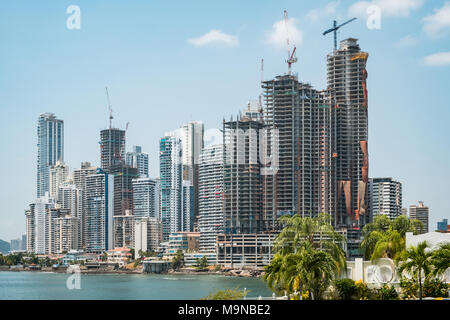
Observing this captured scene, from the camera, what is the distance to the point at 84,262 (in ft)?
410

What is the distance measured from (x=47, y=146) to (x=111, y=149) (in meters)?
14.5

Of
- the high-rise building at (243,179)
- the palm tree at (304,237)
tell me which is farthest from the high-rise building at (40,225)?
the palm tree at (304,237)

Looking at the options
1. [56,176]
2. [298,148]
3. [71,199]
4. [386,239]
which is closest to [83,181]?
[71,199]

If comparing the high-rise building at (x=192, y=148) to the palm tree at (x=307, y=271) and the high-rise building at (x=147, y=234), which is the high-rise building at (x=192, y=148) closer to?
the high-rise building at (x=147, y=234)

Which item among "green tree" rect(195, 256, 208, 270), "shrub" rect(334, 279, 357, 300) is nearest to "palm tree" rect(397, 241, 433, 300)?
"shrub" rect(334, 279, 357, 300)

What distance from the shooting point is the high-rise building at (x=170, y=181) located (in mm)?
131750

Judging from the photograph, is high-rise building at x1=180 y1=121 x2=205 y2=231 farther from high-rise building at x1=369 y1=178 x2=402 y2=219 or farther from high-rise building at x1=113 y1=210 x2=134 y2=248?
high-rise building at x1=369 y1=178 x2=402 y2=219

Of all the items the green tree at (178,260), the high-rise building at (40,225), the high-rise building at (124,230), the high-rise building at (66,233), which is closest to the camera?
the green tree at (178,260)

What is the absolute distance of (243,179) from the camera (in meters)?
106

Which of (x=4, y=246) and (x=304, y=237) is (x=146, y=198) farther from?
(x=304, y=237)

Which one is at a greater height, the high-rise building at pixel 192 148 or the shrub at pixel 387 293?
the high-rise building at pixel 192 148

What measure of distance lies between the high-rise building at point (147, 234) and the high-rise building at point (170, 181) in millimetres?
1454
